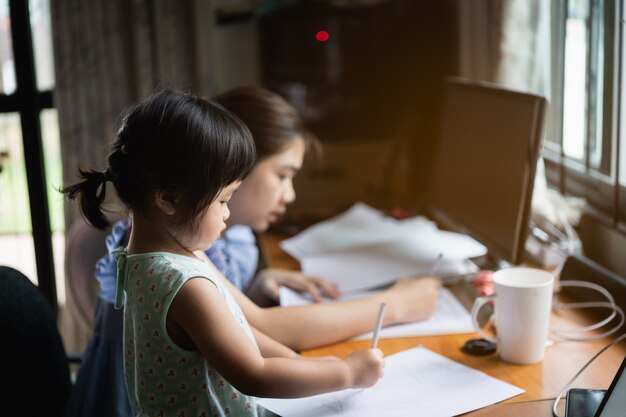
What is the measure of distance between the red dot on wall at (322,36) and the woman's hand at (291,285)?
1134 millimetres

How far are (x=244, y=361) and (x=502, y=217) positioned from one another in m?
0.72

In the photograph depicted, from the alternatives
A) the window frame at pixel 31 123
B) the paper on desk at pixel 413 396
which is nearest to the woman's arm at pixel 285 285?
the paper on desk at pixel 413 396

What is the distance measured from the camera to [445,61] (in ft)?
8.00

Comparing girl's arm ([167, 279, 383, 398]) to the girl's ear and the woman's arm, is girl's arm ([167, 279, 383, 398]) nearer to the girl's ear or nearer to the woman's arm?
the girl's ear

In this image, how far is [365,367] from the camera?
99 centimetres

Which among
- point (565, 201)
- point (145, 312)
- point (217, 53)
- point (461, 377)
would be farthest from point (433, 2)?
point (145, 312)

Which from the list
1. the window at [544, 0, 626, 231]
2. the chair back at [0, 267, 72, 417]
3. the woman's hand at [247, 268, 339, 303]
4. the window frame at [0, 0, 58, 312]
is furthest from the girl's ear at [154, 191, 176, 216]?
the window frame at [0, 0, 58, 312]

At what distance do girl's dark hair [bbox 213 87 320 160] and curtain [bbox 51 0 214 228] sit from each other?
3.47 feet

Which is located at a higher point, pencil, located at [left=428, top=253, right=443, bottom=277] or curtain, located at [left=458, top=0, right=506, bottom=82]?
curtain, located at [left=458, top=0, right=506, bottom=82]

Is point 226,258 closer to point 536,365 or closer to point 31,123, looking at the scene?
point 536,365

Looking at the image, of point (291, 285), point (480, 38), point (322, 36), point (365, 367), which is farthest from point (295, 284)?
point (322, 36)

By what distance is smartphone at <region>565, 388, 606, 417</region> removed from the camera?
2.95ft

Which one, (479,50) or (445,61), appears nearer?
(479,50)

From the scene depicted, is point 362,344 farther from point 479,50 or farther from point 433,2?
point 433,2
